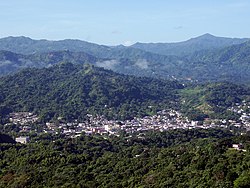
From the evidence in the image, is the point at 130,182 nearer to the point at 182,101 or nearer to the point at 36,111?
the point at 36,111

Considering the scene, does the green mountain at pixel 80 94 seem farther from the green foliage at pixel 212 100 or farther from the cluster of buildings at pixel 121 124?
the green foliage at pixel 212 100

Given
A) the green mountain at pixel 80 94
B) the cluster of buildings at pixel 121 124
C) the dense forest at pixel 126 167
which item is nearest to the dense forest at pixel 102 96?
the green mountain at pixel 80 94

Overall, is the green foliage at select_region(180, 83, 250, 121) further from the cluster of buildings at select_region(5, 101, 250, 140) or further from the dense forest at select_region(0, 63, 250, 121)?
the cluster of buildings at select_region(5, 101, 250, 140)

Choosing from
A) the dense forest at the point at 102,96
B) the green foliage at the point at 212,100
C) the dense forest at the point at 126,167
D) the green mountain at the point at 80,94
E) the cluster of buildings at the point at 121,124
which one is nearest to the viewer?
the dense forest at the point at 126,167

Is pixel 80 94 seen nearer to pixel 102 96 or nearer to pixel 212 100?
pixel 102 96

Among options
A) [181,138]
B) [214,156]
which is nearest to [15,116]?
[181,138]

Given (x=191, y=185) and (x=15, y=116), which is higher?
(x=191, y=185)

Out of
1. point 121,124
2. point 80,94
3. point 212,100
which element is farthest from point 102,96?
point 121,124
